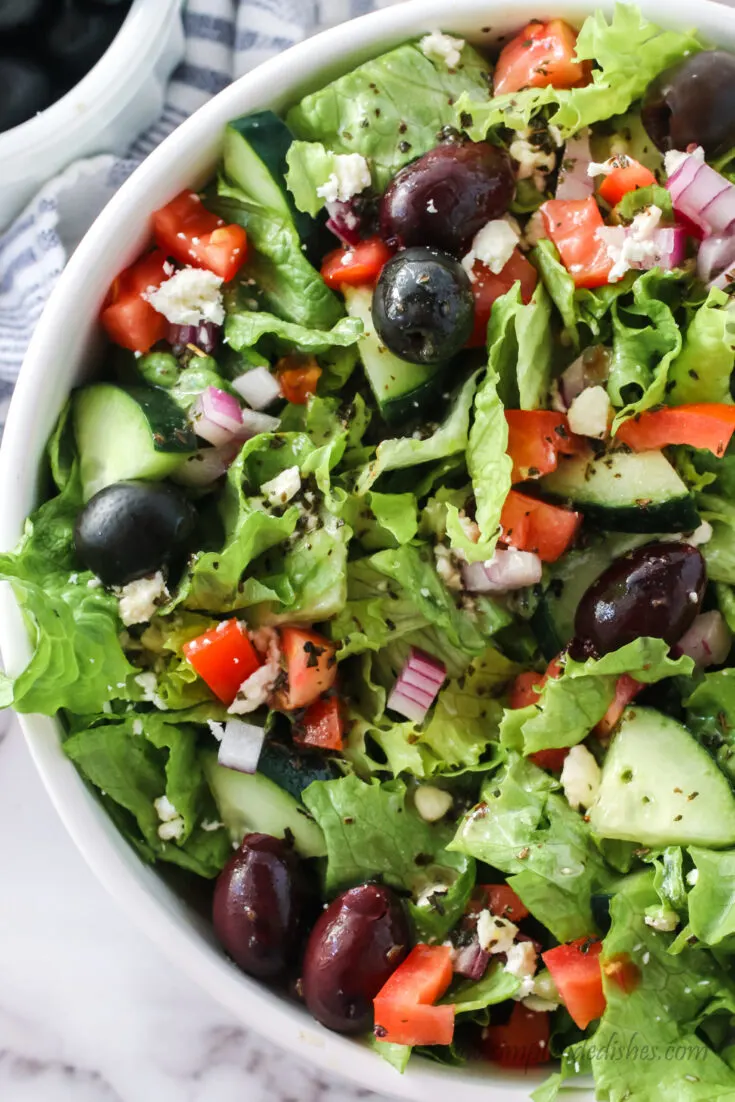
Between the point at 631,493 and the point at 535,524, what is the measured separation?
0.13 meters

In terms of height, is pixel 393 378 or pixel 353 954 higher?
pixel 393 378

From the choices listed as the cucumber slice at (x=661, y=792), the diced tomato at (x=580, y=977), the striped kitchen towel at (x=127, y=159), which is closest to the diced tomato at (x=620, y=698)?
the cucumber slice at (x=661, y=792)

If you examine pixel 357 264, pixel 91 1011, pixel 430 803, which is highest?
pixel 357 264

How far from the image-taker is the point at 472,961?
60.4 inches

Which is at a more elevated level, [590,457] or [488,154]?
[488,154]

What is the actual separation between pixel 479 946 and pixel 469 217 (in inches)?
36.1

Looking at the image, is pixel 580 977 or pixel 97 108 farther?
pixel 97 108

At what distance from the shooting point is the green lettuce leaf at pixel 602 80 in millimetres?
1518

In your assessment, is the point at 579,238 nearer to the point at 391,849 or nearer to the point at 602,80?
the point at 602,80

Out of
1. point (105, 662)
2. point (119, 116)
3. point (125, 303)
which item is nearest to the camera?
point (105, 662)

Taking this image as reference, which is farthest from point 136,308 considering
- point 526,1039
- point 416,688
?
point 526,1039

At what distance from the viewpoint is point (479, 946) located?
5.03 feet

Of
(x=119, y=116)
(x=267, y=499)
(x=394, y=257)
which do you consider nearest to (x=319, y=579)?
(x=267, y=499)

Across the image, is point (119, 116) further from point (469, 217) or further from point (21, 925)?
point (21, 925)
